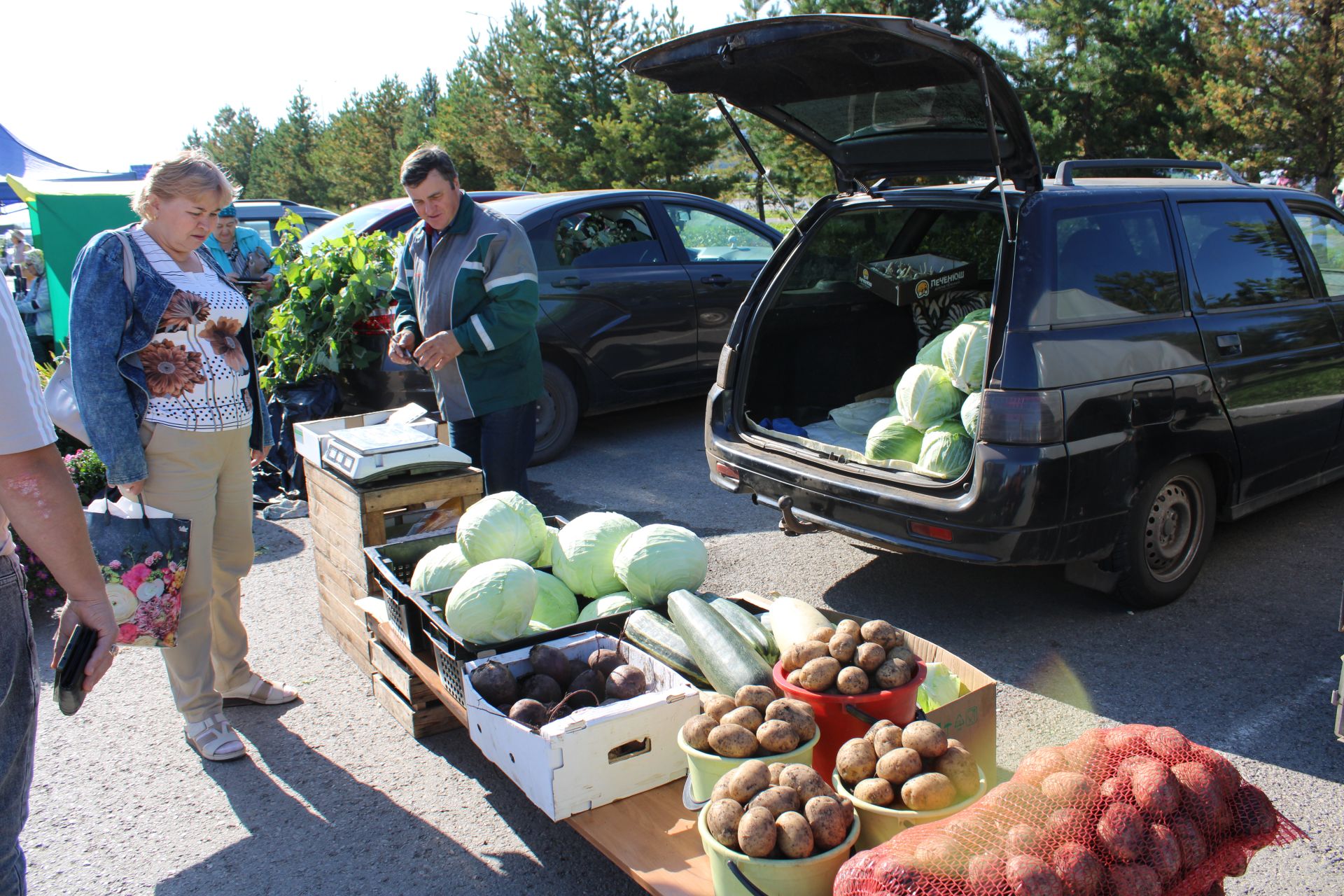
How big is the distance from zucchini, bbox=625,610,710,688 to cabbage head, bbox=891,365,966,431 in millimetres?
1701

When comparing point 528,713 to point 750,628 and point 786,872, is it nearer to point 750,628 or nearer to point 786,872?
point 750,628

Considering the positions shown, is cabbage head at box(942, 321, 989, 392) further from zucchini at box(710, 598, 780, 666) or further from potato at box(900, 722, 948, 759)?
potato at box(900, 722, 948, 759)

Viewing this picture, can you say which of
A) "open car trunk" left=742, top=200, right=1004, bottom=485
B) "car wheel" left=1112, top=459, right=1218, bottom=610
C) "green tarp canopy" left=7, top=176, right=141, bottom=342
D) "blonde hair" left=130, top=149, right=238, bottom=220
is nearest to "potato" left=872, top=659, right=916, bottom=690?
"car wheel" left=1112, top=459, right=1218, bottom=610

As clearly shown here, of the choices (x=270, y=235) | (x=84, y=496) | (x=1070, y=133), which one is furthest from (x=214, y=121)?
(x=84, y=496)

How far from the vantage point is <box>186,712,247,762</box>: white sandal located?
3271mm

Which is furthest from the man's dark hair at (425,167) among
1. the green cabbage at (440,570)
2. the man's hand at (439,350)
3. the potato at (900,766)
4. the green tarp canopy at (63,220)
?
the green tarp canopy at (63,220)

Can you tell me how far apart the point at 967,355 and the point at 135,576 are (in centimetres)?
320

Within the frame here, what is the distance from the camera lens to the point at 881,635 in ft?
8.18

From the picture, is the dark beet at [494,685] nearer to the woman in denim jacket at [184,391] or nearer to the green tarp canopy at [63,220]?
the woman in denim jacket at [184,391]

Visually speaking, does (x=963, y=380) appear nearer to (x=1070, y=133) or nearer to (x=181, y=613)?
(x=181, y=613)

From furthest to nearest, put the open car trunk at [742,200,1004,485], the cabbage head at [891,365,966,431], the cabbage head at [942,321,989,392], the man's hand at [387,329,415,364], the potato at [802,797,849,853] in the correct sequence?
the open car trunk at [742,200,1004,485]
the man's hand at [387,329,415,364]
the cabbage head at [891,365,966,431]
the cabbage head at [942,321,989,392]
the potato at [802,797,849,853]

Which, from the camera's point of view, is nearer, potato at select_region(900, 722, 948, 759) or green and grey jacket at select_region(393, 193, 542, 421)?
potato at select_region(900, 722, 948, 759)

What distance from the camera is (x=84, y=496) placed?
517cm

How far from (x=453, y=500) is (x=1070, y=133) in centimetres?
2170
